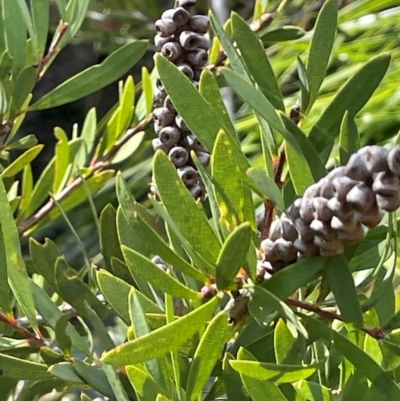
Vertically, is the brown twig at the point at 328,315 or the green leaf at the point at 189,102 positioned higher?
the green leaf at the point at 189,102

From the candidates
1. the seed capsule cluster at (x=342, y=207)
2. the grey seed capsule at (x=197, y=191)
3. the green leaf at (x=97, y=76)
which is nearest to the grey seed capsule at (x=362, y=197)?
the seed capsule cluster at (x=342, y=207)

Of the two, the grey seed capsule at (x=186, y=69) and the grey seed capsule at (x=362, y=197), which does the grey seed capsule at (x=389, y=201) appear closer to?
the grey seed capsule at (x=362, y=197)

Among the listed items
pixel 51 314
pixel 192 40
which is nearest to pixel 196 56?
pixel 192 40

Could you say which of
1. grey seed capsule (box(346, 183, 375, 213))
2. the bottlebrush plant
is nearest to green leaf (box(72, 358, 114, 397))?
the bottlebrush plant

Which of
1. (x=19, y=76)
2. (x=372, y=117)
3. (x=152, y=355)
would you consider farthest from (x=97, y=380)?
(x=372, y=117)

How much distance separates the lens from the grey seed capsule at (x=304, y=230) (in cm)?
16

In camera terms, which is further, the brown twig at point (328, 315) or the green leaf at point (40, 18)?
the green leaf at point (40, 18)

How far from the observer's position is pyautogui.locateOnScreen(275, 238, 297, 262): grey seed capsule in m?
0.17

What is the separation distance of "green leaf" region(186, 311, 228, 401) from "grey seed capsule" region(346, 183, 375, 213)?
0.04 m

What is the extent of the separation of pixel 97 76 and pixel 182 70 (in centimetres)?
10

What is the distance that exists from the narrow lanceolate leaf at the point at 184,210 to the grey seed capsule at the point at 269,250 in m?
0.01

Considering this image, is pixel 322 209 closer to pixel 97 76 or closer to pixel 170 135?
pixel 170 135

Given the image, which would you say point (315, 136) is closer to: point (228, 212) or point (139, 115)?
point (228, 212)

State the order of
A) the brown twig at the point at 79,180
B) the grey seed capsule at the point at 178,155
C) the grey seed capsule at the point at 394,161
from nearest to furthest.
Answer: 1. the grey seed capsule at the point at 394,161
2. the grey seed capsule at the point at 178,155
3. the brown twig at the point at 79,180
